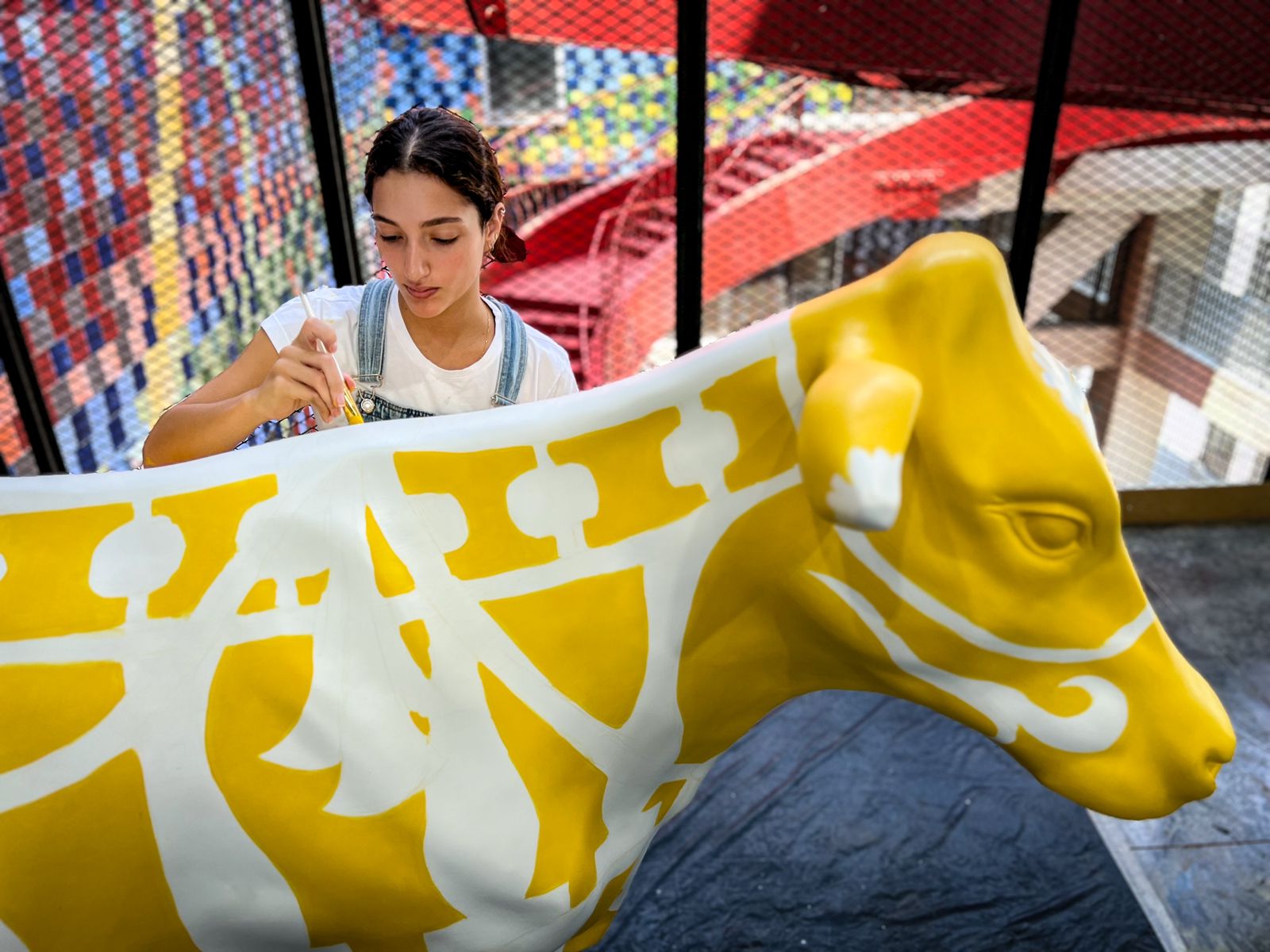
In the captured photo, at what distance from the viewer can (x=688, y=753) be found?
1.07 m

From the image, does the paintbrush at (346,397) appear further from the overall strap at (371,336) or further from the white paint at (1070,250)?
the white paint at (1070,250)

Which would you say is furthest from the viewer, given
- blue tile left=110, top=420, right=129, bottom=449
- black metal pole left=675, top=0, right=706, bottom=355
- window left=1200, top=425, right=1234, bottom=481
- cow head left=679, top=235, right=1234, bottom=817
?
window left=1200, top=425, right=1234, bottom=481

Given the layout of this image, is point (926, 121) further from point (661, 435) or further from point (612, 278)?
point (661, 435)

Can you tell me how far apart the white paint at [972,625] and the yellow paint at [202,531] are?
54 cm

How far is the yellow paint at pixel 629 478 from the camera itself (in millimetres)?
882

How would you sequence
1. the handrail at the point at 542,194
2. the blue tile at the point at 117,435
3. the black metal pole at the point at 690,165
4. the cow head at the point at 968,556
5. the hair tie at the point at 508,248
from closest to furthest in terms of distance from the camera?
the cow head at the point at 968,556 < the hair tie at the point at 508,248 < the black metal pole at the point at 690,165 < the blue tile at the point at 117,435 < the handrail at the point at 542,194

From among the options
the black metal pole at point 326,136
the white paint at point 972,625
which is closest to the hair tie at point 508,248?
the white paint at point 972,625

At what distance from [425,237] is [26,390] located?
2.02m

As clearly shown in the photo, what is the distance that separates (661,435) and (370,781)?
1.33 ft

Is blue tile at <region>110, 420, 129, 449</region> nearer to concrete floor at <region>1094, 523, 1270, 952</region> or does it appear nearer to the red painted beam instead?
the red painted beam

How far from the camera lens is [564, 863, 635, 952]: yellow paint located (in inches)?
41.6

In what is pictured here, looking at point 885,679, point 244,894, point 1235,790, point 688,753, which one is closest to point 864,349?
point 885,679

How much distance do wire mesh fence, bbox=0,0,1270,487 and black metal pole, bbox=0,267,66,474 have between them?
5cm

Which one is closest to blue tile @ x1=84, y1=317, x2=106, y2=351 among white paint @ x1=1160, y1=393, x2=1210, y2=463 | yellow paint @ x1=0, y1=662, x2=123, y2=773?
yellow paint @ x1=0, y1=662, x2=123, y2=773
